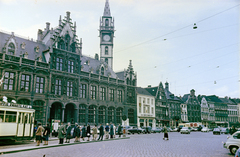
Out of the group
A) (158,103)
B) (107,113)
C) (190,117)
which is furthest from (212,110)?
(107,113)

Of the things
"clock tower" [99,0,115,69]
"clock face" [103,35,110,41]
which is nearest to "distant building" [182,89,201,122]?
"clock tower" [99,0,115,69]

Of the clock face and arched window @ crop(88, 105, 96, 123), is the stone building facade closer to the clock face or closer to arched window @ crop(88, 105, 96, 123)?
arched window @ crop(88, 105, 96, 123)

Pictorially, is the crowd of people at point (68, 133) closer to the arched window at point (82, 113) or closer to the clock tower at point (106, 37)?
the arched window at point (82, 113)

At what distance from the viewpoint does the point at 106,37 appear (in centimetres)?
6850

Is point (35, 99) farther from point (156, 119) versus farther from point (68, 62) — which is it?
point (156, 119)

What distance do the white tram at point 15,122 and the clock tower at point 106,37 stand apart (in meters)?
44.6

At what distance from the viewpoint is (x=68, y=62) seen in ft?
142

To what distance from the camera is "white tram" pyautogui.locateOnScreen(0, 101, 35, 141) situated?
18750mm

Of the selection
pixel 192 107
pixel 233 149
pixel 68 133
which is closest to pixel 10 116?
pixel 68 133

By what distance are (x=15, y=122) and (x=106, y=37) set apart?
51719 millimetres

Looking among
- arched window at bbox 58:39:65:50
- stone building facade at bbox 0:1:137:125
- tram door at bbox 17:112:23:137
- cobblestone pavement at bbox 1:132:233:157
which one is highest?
arched window at bbox 58:39:65:50

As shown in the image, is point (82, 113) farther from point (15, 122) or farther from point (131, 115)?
point (15, 122)

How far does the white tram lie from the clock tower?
44.6 m

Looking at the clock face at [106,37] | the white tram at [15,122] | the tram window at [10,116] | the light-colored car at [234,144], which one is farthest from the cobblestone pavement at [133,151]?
the clock face at [106,37]
